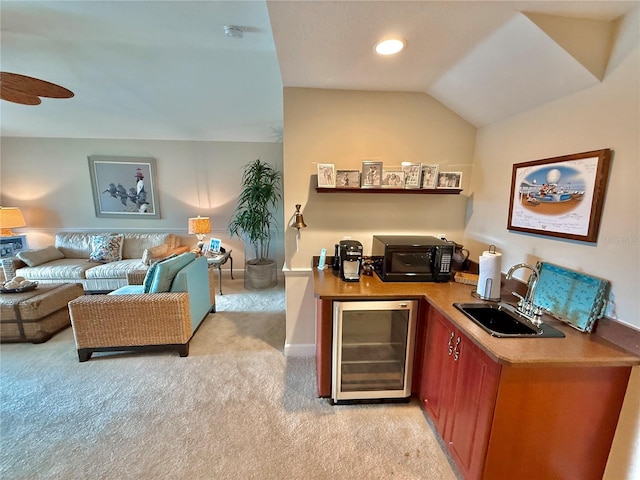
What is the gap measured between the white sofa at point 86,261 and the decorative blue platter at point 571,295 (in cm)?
434

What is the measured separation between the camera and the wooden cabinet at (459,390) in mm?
1151

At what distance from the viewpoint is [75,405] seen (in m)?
1.79

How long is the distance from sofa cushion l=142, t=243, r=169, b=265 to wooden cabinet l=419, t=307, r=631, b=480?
4.05 meters

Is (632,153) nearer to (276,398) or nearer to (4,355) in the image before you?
(276,398)

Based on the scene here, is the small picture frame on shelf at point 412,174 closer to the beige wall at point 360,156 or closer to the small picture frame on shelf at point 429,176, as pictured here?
the small picture frame on shelf at point 429,176

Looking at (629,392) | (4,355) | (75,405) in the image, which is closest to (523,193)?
(629,392)

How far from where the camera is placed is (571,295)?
1322mm

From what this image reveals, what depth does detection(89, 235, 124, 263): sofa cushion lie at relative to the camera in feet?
12.6

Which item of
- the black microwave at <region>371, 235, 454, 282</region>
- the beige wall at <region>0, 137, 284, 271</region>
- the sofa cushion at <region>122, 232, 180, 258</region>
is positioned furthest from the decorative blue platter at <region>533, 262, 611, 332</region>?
the sofa cushion at <region>122, 232, 180, 258</region>

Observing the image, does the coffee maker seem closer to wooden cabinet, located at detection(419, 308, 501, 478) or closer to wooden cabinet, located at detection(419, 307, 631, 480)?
wooden cabinet, located at detection(419, 308, 501, 478)

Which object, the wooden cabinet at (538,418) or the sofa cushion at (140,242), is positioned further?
the sofa cushion at (140,242)

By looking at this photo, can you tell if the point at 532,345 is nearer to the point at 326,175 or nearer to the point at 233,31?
the point at 326,175

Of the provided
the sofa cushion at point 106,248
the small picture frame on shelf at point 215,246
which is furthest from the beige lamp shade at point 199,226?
the sofa cushion at point 106,248

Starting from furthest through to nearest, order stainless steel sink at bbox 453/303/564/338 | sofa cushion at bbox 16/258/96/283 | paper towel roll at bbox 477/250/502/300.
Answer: sofa cushion at bbox 16/258/96/283 < paper towel roll at bbox 477/250/502/300 < stainless steel sink at bbox 453/303/564/338
